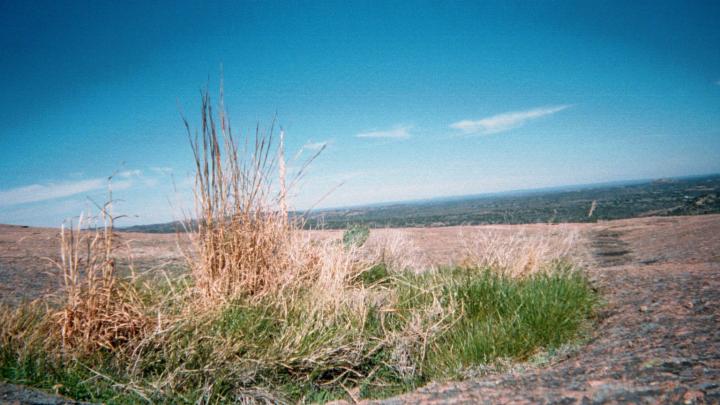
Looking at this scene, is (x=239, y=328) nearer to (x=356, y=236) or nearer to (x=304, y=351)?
(x=304, y=351)

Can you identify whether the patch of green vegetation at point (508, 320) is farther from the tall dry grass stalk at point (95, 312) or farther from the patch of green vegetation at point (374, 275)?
the tall dry grass stalk at point (95, 312)

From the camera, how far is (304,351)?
223 centimetres

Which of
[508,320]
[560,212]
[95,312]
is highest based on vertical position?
[95,312]

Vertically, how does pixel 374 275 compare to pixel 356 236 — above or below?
below

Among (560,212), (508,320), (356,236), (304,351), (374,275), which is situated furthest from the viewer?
(560,212)

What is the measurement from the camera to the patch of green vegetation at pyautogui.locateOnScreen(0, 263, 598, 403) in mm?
1929

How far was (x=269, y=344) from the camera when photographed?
2.28 meters

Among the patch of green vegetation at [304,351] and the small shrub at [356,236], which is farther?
the small shrub at [356,236]

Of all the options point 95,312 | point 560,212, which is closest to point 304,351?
point 95,312

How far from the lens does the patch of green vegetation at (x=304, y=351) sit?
193cm

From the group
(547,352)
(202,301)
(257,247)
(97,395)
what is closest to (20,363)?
(97,395)

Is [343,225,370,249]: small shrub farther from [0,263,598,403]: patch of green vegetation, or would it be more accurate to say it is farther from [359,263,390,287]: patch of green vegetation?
[0,263,598,403]: patch of green vegetation

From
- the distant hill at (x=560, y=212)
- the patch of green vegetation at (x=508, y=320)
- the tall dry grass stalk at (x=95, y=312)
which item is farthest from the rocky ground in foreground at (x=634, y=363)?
the distant hill at (x=560, y=212)

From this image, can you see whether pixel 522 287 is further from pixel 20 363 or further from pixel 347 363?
pixel 20 363
